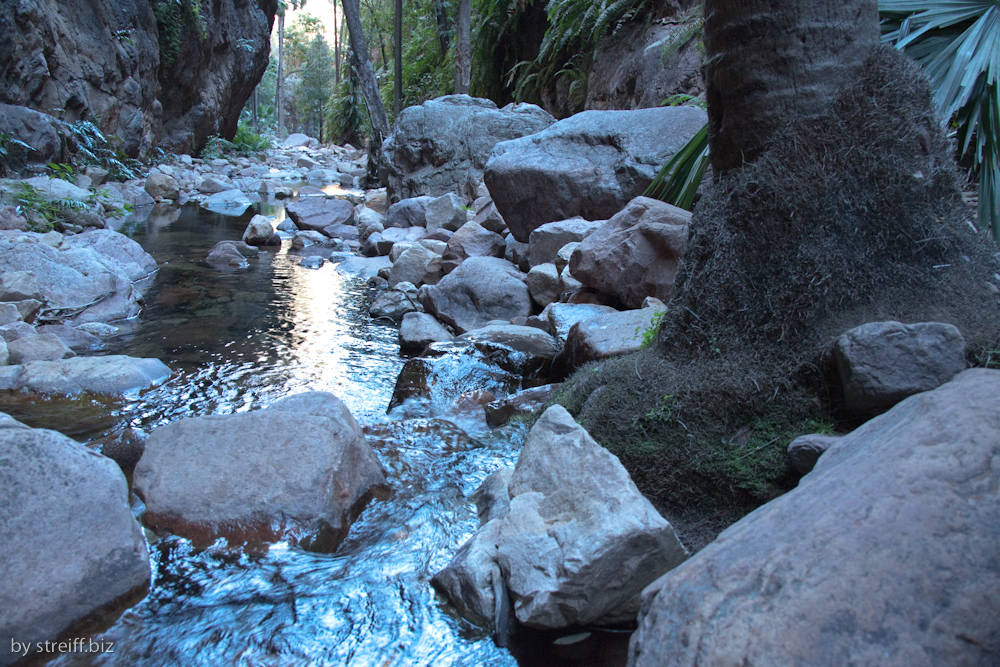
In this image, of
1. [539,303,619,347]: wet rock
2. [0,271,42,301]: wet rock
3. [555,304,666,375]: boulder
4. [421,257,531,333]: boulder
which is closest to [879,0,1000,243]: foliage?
[555,304,666,375]: boulder

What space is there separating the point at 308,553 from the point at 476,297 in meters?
3.87

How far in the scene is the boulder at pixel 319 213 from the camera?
41.4ft

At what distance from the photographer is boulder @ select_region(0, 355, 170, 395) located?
4367 millimetres

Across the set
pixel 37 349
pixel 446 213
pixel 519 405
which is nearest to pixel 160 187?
pixel 446 213

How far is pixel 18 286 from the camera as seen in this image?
582 centimetres

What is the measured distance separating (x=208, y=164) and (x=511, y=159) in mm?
→ 18741

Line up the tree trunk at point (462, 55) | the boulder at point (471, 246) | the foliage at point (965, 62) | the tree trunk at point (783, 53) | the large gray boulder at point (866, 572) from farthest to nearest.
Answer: the tree trunk at point (462, 55) < the boulder at point (471, 246) < the foliage at point (965, 62) < the tree trunk at point (783, 53) < the large gray boulder at point (866, 572)

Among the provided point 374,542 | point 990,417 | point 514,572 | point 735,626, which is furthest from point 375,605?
point 990,417

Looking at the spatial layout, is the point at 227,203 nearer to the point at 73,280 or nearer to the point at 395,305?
the point at 73,280

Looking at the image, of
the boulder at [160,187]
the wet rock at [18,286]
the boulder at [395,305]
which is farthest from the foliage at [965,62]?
the boulder at [160,187]

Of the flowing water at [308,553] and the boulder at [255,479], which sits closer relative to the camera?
the flowing water at [308,553]

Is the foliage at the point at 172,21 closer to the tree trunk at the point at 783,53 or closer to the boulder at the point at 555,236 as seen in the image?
the boulder at the point at 555,236

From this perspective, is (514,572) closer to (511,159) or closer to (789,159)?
(789,159)

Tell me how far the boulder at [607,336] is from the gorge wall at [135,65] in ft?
41.6
